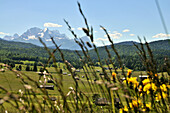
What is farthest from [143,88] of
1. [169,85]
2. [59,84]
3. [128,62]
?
[128,62]

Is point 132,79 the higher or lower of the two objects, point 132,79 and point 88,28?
the lower

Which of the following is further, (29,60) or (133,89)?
(29,60)

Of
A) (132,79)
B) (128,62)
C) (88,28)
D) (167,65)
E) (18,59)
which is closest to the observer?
(88,28)

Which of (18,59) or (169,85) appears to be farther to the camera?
(18,59)

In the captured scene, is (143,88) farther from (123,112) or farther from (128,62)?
(128,62)

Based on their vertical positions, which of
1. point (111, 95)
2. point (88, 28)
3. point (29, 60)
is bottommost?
point (111, 95)

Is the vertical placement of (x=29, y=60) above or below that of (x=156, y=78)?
above

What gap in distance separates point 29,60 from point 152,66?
168197mm

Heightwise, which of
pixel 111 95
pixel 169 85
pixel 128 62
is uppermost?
pixel 111 95

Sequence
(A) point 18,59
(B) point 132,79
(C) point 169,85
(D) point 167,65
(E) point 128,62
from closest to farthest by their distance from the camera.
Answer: (D) point 167,65 → (C) point 169,85 → (B) point 132,79 → (E) point 128,62 → (A) point 18,59

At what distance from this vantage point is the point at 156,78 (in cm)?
111

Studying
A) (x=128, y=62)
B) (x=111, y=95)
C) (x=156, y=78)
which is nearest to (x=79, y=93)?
(x=111, y=95)

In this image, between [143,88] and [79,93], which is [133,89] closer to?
[143,88]

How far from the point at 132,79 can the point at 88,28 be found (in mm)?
745
